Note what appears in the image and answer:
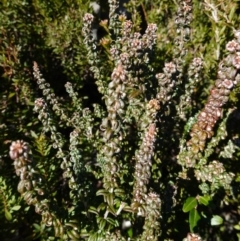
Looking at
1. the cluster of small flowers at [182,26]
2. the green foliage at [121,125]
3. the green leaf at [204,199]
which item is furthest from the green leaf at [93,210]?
the cluster of small flowers at [182,26]

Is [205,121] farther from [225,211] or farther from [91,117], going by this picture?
[225,211]

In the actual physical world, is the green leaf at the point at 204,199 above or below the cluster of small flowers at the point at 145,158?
below

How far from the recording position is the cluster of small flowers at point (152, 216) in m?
1.79

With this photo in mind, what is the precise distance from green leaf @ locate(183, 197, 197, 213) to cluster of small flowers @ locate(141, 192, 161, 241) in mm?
349

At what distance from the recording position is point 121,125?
66.1 inches

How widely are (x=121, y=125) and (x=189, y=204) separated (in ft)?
2.64

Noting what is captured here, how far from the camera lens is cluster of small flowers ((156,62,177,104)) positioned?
78.8 inches

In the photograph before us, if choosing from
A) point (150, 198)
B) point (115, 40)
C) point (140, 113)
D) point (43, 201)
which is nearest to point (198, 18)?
point (115, 40)

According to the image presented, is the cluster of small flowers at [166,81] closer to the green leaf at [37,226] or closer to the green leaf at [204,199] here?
the green leaf at [204,199]

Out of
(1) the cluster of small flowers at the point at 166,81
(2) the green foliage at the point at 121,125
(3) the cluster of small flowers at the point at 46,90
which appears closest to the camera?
(2) the green foliage at the point at 121,125

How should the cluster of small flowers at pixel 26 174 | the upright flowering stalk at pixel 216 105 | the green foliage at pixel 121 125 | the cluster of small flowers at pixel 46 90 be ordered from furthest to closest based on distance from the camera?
the cluster of small flowers at pixel 46 90
the green foliage at pixel 121 125
the upright flowering stalk at pixel 216 105
the cluster of small flowers at pixel 26 174

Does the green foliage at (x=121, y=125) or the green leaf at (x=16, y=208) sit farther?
the green leaf at (x=16, y=208)

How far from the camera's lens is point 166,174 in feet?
8.93

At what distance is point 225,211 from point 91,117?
136 cm
